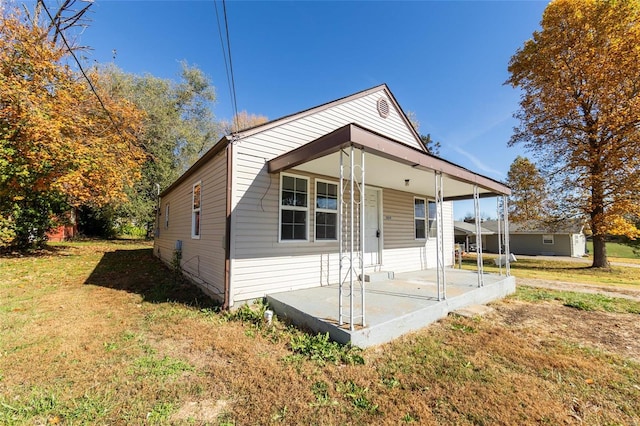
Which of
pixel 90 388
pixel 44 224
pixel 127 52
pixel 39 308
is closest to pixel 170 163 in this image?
pixel 44 224

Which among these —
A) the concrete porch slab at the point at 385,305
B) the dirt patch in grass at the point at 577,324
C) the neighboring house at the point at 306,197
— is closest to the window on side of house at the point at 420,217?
the neighboring house at the point at 306,197

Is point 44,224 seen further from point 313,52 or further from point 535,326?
point 535,326

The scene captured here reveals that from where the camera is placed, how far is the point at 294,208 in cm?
588

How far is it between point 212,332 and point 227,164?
2840 mm

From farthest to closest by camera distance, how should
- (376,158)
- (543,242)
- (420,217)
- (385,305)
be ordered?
(543,242), (420,217), (376,158), (385,305)

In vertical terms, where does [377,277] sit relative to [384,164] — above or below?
below

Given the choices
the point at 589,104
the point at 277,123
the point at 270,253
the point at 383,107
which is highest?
the point at 589,104

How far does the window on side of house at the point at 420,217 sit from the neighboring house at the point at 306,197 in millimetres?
397

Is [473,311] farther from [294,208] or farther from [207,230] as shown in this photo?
[207,230]

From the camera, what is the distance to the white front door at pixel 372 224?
24.0ft

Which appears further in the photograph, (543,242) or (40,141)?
(543,242)

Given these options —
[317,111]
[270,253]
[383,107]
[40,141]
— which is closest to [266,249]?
[270,253]

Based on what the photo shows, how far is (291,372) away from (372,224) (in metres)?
5.07

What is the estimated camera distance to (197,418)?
2.29 metres
